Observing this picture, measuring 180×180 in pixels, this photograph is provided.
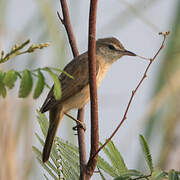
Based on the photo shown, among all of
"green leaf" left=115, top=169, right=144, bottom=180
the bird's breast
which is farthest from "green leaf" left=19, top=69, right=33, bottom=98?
the bird's breast

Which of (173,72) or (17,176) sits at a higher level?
(173,72)

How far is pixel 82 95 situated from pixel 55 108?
0.83 feet

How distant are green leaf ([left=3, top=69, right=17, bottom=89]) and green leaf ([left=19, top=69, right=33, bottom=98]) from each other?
0.03m

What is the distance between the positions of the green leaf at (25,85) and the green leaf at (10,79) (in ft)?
0.10

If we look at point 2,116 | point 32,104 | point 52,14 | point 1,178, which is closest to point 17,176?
point 1,178

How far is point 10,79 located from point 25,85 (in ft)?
0.20

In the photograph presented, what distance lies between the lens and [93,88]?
183 centimetres

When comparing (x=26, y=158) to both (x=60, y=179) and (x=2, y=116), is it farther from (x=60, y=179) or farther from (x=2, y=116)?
(x=60, y=179)

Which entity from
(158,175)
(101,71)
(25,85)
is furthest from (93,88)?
(101,71)

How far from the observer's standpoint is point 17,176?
9.64 feet

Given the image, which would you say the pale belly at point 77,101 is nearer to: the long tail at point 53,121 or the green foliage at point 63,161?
the long tail at point 53,121

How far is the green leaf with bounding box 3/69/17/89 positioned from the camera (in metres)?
1.50

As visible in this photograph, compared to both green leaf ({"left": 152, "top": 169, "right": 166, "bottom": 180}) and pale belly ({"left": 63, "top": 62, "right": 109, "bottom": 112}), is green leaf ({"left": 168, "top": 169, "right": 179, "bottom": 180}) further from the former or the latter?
pale belly ({"left": 63, "top": 62, "right": 109, "bottom": 112})

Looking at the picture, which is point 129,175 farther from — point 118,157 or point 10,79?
point 10,79
